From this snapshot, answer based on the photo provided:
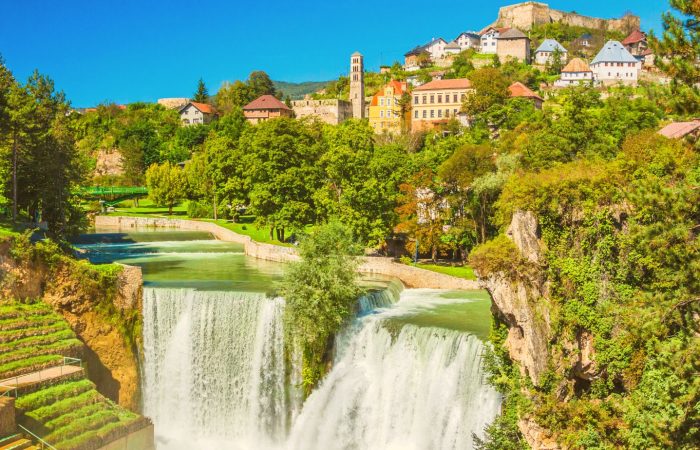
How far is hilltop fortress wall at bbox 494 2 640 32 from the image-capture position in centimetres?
12306

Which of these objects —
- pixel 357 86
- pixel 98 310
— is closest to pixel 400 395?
pixel 98 310

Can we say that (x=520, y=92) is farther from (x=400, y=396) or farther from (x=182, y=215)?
(x=400, y=396)

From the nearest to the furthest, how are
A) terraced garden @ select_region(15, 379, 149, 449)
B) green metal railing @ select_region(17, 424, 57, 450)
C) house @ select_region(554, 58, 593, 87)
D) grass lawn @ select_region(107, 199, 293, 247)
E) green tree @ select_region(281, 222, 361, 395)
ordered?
green metal railing @ select_region(17, 424, 57, 450) → terraced garden @ select_region(15, 379, 149, 449) → green tree @ select_region(281, 222, 361, 395) → grass lawn @ select_region(107, 199, 293, 247) → house @ select_region(554, 58, 593, 87)

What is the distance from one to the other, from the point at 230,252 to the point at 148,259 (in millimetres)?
5980

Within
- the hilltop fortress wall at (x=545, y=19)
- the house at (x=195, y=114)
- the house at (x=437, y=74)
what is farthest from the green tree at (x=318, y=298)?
the hilltop fortress wall at (x=545, y=19)

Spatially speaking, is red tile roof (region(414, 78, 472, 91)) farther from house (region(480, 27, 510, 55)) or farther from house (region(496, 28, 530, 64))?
house (region(480, 27, 510, 55))

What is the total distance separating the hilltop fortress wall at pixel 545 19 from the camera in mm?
123062

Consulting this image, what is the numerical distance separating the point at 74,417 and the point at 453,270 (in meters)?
20.0

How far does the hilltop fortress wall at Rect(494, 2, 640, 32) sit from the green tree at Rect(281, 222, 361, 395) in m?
107

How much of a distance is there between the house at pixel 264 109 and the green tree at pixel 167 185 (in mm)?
29174

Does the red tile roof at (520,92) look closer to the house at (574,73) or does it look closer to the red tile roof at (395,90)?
the house at (574,73)

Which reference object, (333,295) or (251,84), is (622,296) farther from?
(251,84)

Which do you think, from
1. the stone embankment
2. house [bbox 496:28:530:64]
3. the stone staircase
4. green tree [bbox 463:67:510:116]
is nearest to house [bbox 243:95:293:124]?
green tree [bbox 463:67:510:116]

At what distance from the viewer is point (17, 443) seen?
68.1 feet
